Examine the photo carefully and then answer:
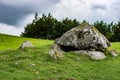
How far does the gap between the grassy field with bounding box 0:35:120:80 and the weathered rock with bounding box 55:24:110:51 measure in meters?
1.67

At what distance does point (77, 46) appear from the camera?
36.8 meters

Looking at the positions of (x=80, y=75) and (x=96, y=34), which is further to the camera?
(x=96, y=34)

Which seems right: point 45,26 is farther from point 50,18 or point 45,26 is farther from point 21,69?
point 21,69

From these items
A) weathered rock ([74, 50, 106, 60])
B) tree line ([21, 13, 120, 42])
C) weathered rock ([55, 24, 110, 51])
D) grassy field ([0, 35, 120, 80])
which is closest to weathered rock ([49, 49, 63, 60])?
grassy field ([0, 35, 120, 80])

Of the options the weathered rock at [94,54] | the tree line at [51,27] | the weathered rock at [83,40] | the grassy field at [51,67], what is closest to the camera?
the grassy field at [51,67]

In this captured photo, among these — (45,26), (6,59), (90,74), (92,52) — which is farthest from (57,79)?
(45,26)

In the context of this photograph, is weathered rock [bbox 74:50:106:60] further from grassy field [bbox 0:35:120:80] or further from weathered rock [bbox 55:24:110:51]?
weathered rock [bbox 55:24:110:51]

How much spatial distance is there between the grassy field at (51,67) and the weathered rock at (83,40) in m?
1.67

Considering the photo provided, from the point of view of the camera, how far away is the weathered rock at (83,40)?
36750 mm

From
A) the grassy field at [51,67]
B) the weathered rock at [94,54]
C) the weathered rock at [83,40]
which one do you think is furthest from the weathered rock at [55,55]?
the weathered rock at [83,40]

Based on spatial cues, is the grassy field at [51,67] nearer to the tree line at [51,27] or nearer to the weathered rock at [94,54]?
the weathered rock at [94,54]

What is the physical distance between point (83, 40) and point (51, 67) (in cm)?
906

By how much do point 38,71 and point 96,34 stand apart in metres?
11.5

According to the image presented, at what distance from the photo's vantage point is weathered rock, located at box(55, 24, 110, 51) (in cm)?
3675
